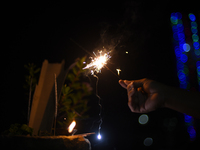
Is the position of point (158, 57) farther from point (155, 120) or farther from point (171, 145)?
point (171, 145)

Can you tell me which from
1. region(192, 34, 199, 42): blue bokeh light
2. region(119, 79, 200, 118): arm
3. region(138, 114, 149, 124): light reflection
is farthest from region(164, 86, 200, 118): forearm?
region(192, 34, 199, 42): blue bokeh light

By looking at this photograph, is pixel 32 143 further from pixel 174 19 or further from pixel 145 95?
pixel 174 19

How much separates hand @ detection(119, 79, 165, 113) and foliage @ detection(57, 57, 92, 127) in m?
1.65

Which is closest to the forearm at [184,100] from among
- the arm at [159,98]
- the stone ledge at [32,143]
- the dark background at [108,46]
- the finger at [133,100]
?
the arm at [159,98]

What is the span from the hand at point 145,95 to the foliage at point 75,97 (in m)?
1.65

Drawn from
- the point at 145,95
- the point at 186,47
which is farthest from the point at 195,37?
the point at 145,95

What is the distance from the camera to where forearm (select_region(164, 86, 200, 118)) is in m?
1.30

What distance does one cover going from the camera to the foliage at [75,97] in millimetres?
3127

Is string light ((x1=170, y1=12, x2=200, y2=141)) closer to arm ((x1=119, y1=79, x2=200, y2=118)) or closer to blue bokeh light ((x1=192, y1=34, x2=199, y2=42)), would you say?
blue bokeh light ((x1=192, y1=34, x2=199, y2=42))

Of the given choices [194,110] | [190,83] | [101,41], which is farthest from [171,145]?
[101,41]

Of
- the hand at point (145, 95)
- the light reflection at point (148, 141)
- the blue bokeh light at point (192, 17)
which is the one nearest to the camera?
the hand at point (145, 95)

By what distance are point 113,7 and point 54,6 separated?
52.3 inches

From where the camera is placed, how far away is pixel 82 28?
3303mm

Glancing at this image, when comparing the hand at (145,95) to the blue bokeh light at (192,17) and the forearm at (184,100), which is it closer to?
the forearm at (184,100)
